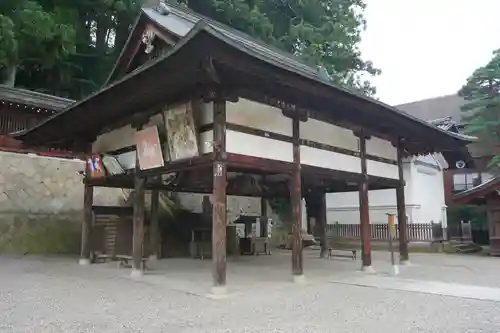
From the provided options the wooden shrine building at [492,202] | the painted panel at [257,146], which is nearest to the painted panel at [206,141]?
the painted panel at [257,146]

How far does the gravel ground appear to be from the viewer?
15.8 feet

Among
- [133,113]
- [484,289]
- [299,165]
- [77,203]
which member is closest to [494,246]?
[484,289]

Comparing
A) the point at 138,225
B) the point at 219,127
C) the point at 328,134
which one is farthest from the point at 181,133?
the point at 328,134

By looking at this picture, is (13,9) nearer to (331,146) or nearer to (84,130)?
(84,130)

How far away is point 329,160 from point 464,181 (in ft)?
74.7

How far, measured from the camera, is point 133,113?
30.4 ft

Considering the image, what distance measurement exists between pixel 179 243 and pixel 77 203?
14.0 ft

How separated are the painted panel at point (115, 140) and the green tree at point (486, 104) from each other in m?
18.9

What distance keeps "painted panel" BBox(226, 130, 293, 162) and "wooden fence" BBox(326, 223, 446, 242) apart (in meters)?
10.4

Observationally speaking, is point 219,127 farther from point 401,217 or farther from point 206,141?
point 401,217

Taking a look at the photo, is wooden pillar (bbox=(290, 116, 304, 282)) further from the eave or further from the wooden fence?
the wooden fence

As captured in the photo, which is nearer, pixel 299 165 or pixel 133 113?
pixel 299 165

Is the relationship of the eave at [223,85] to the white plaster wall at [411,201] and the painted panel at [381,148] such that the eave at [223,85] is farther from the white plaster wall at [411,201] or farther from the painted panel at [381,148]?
the white plaster wall at [411,201]

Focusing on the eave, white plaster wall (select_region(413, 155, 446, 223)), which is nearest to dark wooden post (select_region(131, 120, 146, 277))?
the eave
